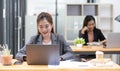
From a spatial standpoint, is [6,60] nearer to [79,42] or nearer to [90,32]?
[79,42]

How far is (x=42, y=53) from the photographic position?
2.87 metres

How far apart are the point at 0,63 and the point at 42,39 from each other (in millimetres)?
814

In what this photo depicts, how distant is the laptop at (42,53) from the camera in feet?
9.41

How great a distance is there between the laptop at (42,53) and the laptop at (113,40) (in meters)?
2.43

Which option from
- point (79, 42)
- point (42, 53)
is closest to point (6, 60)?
point (42, 53)

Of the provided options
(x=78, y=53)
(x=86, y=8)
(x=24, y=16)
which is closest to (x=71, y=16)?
(x=86, y=8)

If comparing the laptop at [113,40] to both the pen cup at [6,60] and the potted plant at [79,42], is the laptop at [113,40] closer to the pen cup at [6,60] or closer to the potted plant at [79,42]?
the potted plant at [79,42]

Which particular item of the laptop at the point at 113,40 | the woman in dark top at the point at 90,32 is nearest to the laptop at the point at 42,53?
the laptop at the point at 113,40

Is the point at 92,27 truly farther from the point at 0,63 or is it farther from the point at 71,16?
the point at 0,63

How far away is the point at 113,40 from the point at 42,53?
8.58 feet

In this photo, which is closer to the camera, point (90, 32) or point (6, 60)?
point (6, 60)

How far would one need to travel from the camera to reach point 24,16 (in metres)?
7.83

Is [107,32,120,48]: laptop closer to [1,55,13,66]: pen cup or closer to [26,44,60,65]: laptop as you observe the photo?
[26,44,60,65]: laptop

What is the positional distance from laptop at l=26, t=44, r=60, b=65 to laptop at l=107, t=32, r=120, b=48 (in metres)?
2.43
